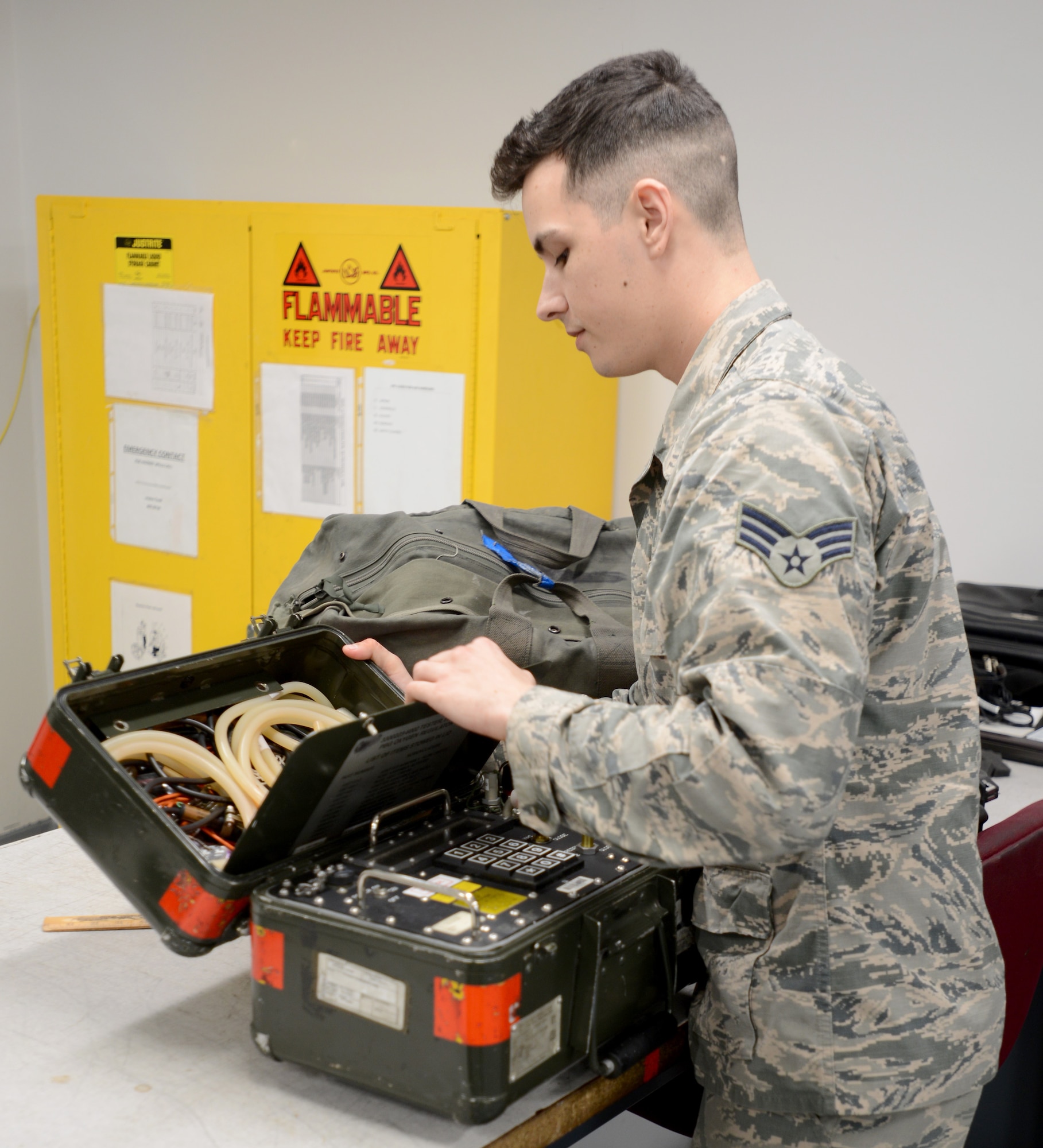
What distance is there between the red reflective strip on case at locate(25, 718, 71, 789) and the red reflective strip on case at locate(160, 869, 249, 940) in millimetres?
153

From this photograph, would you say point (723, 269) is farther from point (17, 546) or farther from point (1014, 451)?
point (17, 546)

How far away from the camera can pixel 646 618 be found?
40.5 inches

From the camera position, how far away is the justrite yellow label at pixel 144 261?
9.80ft

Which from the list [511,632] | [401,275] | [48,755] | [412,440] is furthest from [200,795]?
[401,275]

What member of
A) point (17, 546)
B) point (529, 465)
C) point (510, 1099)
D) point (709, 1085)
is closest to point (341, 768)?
point (510, 1099)

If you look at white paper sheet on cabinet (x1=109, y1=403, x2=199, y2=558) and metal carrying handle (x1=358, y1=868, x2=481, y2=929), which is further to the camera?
white paper sheet on cabinet (x1=109, y1=403, x2=199, y2=558)

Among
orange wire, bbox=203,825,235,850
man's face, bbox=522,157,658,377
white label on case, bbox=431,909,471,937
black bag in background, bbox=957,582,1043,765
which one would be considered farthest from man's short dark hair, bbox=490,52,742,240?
black bag in background, bbox=957,582,1043,765

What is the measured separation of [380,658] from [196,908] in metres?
0.42

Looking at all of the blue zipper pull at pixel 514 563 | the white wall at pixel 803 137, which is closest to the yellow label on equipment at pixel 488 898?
the blue zipper pull at pixel 514 563

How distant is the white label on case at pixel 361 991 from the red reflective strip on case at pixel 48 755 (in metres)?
0.31

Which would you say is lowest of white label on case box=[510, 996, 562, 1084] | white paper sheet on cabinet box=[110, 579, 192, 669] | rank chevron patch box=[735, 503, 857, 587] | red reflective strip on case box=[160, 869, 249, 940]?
white paper sheet on cabinet box=[110, 579, 192, 669]

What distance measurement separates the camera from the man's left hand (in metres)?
0.93

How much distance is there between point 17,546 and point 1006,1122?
3.44 meters

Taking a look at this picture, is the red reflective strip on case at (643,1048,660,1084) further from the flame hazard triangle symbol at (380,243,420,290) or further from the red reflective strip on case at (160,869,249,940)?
the flame hazard triangle symbol at (380,243,420,290)
